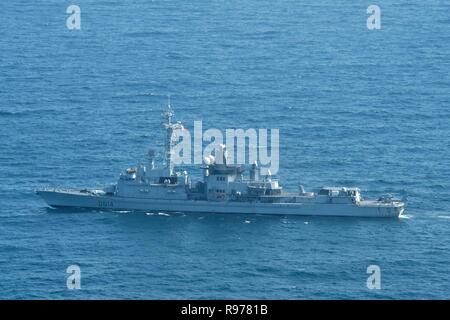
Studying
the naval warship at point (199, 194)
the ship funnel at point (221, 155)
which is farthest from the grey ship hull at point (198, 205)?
the ship funnel at point (221, 155)

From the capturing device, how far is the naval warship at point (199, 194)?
189m

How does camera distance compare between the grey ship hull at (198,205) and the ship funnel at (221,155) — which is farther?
the ship funnel at (221,155)

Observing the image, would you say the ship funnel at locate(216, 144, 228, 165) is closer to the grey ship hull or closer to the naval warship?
the naval warship

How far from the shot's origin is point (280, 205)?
18900 centimetres

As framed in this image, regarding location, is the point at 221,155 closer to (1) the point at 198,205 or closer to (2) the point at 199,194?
(2) the point at 199,194

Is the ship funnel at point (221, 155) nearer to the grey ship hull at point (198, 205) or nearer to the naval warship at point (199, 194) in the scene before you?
the naval warship at point (199, 194)

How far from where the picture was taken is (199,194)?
632 feet

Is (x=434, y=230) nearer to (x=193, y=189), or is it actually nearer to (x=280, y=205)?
(x=280, y=205)

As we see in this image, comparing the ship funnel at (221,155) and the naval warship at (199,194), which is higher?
the ship funnel at (221,155)

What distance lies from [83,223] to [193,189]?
1842 cm

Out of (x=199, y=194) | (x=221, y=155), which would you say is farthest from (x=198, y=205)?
(x=221, y=155)

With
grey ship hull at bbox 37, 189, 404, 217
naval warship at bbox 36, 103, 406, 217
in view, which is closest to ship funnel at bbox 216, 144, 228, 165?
naval warship at bbox 36, 103, 406, 217

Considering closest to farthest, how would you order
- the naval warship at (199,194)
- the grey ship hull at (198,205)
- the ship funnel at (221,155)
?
1. the grey ship hull at (198,205)
2. the naval warship at (199,194)
3. the ship funnel at (221,155)
